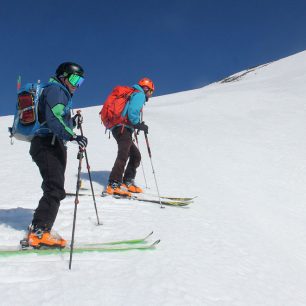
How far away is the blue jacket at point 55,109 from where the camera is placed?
4660 mm

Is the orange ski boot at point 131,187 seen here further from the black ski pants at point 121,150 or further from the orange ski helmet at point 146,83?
the orange ski helmet at point 146,83

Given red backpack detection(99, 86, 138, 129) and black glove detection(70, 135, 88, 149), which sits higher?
red backpack detection(99, 86, 138, 129)

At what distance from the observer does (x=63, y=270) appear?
4.09 metres

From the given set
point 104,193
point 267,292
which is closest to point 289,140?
point 104,193

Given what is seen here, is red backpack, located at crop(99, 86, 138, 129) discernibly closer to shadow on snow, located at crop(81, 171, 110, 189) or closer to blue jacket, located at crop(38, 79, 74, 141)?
shadow on snow, located at crop(81, 171, 110, 189)

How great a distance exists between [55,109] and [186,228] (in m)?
3.03

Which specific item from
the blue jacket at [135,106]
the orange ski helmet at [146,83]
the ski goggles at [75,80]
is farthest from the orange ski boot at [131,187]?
the ski goggles at [75,80]

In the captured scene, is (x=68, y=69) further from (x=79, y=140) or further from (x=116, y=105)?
(x=116, y=105)

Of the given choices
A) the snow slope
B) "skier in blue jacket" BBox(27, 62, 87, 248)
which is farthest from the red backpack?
"skier in blue jacket" BBox(27, 62, 87, 248)

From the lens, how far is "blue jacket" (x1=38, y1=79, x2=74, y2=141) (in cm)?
466

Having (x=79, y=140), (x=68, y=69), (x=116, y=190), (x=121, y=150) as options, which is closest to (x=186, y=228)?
(x=116, y=190)

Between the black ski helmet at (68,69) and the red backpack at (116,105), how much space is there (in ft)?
10.4

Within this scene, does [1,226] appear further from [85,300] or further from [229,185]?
[229,185]

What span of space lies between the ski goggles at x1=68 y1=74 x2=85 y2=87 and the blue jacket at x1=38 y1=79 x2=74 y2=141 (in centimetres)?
22
